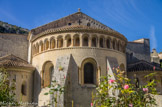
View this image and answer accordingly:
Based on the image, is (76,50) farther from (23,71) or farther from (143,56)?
(143,56)

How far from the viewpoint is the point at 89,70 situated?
18938 millimetres

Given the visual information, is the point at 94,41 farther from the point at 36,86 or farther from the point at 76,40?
the point at 36,86

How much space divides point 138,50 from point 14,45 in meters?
18.2

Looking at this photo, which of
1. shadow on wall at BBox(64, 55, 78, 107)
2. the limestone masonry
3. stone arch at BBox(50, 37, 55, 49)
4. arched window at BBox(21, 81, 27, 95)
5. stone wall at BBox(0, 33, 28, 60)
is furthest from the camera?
stone wall at BBox(0, 33, 28, 60)

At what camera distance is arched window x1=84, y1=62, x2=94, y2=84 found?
61.5ft

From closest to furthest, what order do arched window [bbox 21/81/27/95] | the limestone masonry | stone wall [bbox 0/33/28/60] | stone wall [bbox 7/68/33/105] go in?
the limestone masonry → stone wall [bbox 7/68/33/105] → arched window [bbox 21/81/27/95] → stone wall [bbox 0/33/28/60]

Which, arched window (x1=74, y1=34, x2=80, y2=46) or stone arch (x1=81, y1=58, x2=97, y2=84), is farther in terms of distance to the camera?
arched window (x1=74, y1=34, x2=80, y2=46)

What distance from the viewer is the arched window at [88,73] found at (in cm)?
1875

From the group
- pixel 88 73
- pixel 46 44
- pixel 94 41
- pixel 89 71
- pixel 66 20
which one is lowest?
pixel 88 73

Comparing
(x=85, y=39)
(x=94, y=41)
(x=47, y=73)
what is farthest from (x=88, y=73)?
(x=47, y=73)

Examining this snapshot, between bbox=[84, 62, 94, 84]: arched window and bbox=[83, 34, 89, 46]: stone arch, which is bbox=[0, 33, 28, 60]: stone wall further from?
bbox=[84, 62, 94, 84]: arched window

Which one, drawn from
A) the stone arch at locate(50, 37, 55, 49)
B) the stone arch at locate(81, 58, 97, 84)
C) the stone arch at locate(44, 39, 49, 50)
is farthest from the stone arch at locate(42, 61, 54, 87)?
the stone arch at locate(81, 58, 97, 84)

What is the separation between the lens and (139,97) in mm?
6770

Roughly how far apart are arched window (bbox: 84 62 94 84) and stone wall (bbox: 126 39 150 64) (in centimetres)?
1260
